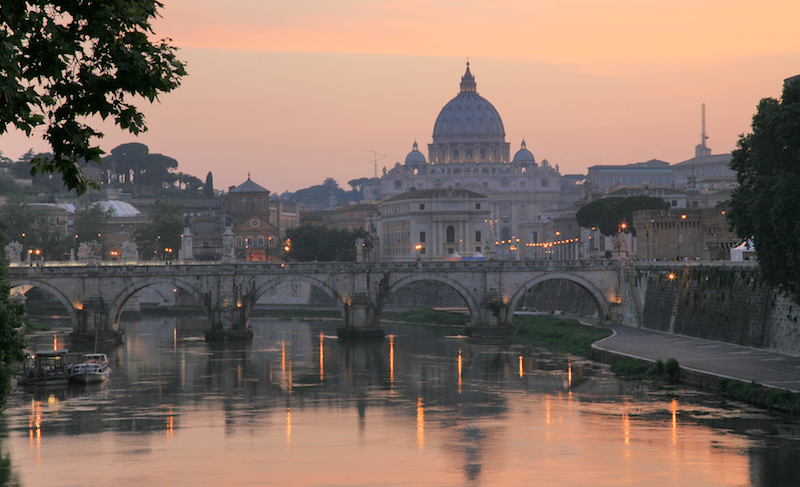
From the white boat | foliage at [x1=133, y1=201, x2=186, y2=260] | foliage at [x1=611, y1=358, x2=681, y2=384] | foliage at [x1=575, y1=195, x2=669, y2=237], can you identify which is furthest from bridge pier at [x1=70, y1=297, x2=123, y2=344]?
foliage at [x1=575, y1=195, x2=669, y2=237]

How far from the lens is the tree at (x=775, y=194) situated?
37.8 m

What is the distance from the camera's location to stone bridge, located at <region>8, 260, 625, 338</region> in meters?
66.5

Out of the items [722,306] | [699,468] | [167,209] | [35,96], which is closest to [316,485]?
[699,468]

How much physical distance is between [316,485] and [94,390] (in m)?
22.5

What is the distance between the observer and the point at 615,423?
35406 millimetres

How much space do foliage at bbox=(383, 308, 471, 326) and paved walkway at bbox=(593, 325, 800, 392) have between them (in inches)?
897

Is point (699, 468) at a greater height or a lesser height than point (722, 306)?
lesser

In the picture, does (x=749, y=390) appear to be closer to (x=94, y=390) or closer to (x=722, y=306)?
(x=722, y=306)

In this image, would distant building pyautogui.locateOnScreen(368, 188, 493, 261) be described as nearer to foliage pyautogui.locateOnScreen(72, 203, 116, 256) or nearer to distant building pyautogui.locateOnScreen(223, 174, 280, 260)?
distant building pyautogui.locateOnScreen(223, 174, 280, 260)

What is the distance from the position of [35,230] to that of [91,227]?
1156cm

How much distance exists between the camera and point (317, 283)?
227ft

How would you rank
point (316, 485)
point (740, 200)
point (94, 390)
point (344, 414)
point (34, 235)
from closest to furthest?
point (316, 485) < point (344, 414) < point (740, 200) < point (94, 390) < point (34, 235)

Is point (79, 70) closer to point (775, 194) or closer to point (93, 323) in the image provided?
point (775, 194)

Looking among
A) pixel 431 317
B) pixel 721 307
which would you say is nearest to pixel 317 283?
pixel 431 317
